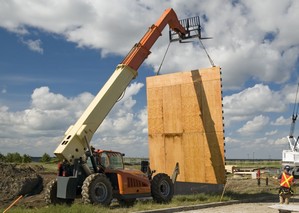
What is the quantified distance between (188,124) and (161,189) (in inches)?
185

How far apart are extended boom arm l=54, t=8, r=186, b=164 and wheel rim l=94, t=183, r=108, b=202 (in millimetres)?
1262

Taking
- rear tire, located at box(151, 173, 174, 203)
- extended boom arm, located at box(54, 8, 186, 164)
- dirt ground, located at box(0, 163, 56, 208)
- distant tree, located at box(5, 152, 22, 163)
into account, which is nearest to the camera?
extended boom arm, located at box(54, 8, 186, 164)

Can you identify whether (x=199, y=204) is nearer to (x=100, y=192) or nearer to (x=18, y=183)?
(x=100, y=192)

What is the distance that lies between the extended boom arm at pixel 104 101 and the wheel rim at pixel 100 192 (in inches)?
49.7

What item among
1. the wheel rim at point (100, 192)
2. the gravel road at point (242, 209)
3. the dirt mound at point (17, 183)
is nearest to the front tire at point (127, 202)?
the wheel rim at point (100, 192)

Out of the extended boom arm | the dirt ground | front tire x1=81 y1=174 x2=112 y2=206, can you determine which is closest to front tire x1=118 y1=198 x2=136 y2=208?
front tire x1=81 y1=174 x2=112 y2=206

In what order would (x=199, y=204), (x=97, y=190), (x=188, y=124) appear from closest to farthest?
(x=97, y=190)
(x=199, y=204)
(x=188, y=124)

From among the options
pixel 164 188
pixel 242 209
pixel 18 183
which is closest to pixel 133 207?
pixel 164 188

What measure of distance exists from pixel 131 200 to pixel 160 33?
24.1 feet

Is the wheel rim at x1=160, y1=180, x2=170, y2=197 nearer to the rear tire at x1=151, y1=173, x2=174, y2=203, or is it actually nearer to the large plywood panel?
the rear tire at x1=151, y1=173, x2=174, y2=203

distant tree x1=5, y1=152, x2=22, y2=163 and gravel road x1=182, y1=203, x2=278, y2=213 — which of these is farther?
distant tree x1=5, y1=152, x2=22, y2=163

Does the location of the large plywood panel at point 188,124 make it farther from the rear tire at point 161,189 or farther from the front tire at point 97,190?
the front tire at point 97,190

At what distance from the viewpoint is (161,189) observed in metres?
17.2

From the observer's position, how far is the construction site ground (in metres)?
16.1
